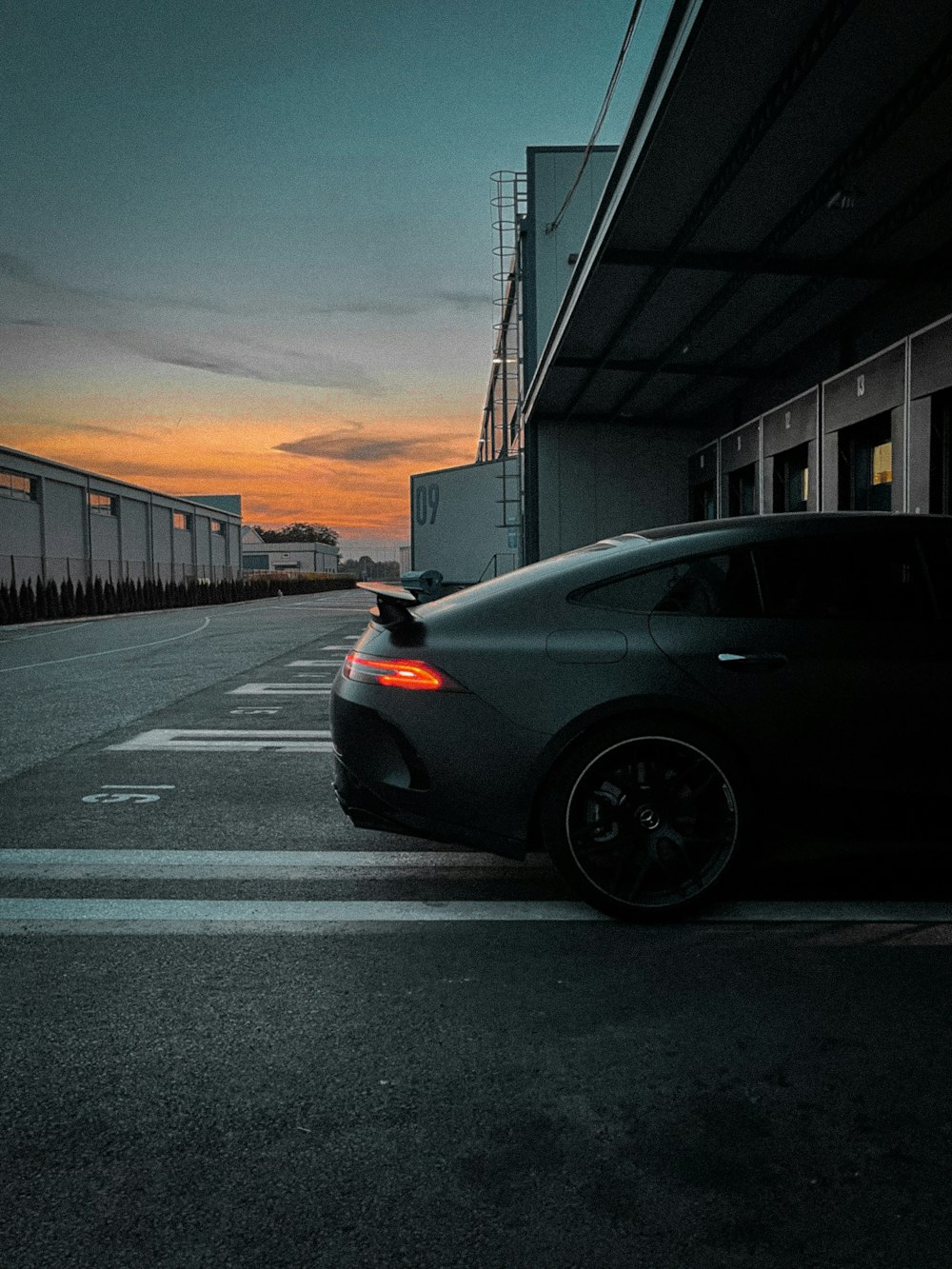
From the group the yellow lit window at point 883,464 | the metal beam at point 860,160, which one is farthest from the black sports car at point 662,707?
the yellow lit window at point 883,464

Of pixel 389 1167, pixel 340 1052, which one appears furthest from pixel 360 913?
pixel 389 1167

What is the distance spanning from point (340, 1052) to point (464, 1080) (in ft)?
1.17

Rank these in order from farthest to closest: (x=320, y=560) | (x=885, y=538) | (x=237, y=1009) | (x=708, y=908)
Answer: (x=320, y=560), (x=885, y=538), (x=708, y=908), (x=237, y=1009)

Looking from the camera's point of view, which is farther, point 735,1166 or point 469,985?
point 469,985

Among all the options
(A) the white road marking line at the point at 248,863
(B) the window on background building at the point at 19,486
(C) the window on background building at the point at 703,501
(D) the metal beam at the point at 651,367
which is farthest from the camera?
(B) the window on background building at the point at 19,486

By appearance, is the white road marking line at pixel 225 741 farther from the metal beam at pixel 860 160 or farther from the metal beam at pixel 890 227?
the metal beam at pixel 890 227

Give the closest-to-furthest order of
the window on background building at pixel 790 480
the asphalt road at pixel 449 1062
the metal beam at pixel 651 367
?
the asphalt road at pixel 449 1062
the window on background building at pixel 790 480
the metal beam at pixel 651 367

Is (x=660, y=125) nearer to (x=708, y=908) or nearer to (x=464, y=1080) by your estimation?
(x=708, y=908)

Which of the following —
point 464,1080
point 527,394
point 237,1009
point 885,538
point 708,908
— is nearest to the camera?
point 464,1080

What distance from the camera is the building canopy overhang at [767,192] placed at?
6723 mm

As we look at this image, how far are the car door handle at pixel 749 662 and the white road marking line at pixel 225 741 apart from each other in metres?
4.22

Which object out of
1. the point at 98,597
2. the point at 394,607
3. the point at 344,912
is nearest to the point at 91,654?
the point at 394,607

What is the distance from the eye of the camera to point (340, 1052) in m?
2.75

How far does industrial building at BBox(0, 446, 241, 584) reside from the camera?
136 feet
